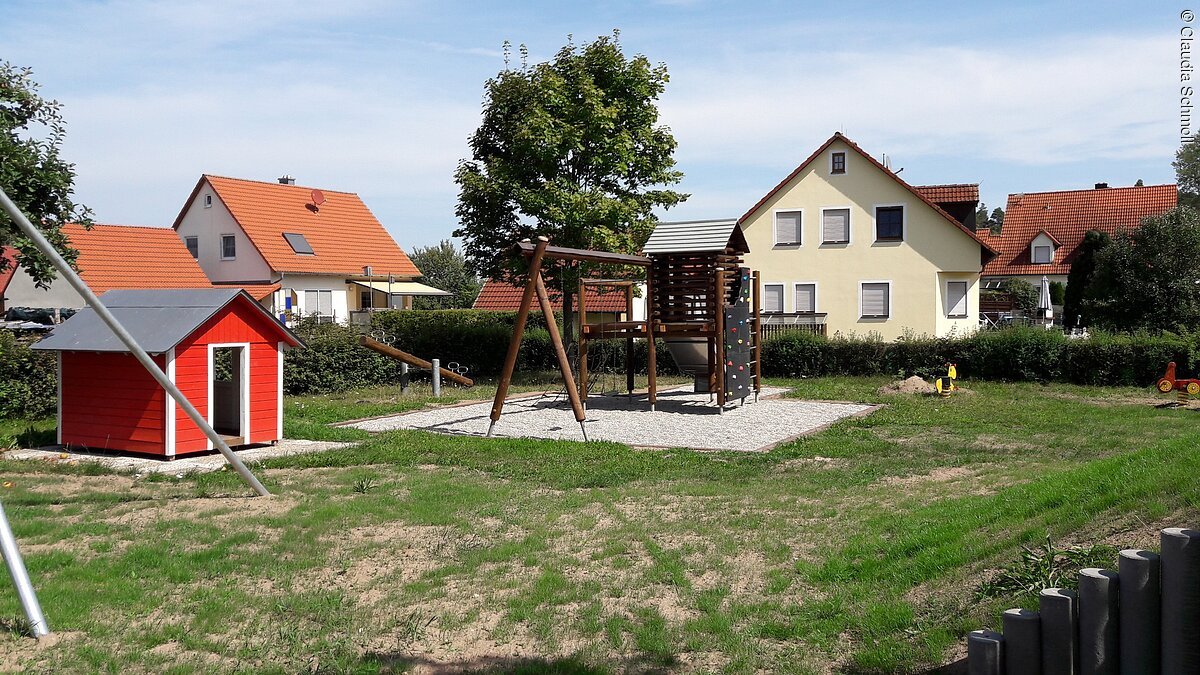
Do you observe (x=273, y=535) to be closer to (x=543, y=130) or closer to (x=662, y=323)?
(x=662, y=323)

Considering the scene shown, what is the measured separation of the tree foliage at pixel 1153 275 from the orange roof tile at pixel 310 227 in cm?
2852

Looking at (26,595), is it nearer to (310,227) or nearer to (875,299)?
(875,299)

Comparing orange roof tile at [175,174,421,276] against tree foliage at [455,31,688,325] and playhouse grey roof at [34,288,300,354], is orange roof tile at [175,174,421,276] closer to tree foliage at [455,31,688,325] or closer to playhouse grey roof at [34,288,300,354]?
tree foliage at [455,31,688,325]

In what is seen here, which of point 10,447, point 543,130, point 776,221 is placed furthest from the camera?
point 776,221

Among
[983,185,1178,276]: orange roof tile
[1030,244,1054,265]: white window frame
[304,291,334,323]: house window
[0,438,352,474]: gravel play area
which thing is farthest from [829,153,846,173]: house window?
[0,438,352,474]: gravel play area

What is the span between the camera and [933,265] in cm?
3338

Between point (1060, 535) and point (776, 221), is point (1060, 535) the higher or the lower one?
the lower one

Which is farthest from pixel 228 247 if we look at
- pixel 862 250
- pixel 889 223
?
pixel 889 223

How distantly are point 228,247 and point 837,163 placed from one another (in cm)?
2577

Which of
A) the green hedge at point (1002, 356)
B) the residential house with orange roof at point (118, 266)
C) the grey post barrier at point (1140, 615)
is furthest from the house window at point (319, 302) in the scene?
the grey post barrier at point (1140, 615)

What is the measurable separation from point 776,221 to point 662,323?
16339mm

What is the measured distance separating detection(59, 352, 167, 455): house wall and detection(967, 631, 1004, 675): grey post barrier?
11.6 m

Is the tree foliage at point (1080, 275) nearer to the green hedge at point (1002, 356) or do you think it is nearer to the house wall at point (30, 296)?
the green hedge at point (1002, 356)

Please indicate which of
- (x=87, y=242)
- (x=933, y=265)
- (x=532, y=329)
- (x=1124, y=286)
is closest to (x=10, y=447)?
(x=532, y=329)
